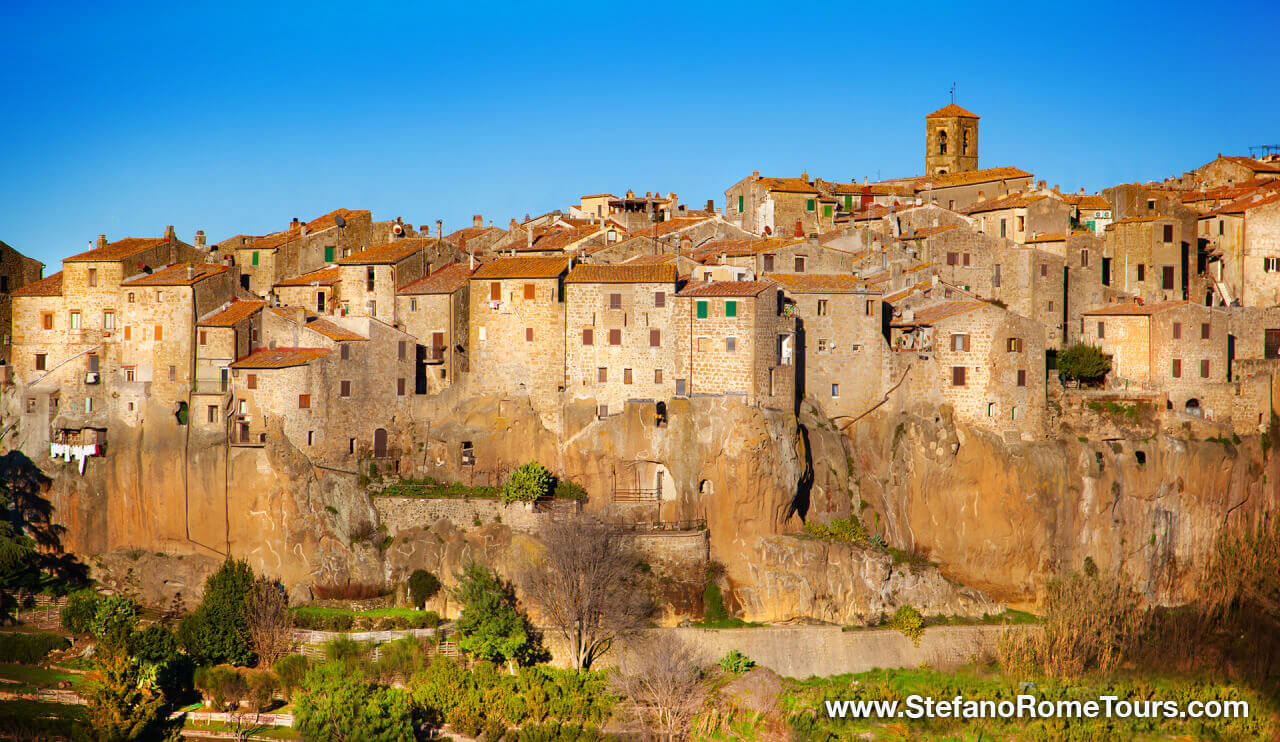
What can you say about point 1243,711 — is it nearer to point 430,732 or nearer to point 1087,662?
point 1087,662

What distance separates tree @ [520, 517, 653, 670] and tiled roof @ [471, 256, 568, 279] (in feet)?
32.0

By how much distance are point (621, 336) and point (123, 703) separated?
21.1m

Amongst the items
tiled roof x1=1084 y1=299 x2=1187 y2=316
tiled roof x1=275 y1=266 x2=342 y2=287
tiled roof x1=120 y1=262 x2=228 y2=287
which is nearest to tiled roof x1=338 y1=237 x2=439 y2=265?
tiled roof x1=275 y1=266 x2=342 y2=287

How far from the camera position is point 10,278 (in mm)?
69750

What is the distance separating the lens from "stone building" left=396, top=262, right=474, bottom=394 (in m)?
65.2

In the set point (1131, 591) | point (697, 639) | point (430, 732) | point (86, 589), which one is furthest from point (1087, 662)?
point (86, 589)

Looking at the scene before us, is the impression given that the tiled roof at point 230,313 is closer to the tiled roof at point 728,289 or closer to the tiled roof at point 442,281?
the tiled roof at point 442,281

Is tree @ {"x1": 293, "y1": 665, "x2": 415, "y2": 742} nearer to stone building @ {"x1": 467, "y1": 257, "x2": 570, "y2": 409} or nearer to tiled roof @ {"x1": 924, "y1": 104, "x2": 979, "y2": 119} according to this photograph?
stone building @ {"x1": 467, "y1": 257, "x2": 570, "y2": 409}

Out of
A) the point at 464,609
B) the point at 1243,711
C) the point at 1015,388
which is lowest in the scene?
the point at 1243,711

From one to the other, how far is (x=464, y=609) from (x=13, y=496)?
18.7 meters

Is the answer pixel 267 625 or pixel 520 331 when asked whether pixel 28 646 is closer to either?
pixel 267 625

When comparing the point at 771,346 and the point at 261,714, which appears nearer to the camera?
the point at 261,714

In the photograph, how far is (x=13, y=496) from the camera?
65250mm

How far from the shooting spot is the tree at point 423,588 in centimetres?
6103
